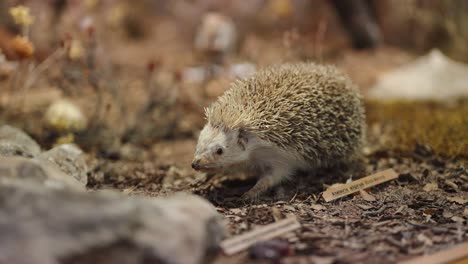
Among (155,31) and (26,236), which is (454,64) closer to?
(155,31)

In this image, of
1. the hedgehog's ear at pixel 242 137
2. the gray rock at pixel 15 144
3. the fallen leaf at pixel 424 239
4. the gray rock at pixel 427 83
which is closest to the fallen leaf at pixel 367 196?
the fallen leaf at pixel 424 239

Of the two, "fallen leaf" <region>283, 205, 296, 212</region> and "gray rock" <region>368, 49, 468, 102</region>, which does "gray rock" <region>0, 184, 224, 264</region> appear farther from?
"gray rock" <region>368, 49, 468, 102</region>

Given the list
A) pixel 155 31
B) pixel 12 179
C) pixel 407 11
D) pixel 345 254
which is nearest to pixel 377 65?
pixel 407 11

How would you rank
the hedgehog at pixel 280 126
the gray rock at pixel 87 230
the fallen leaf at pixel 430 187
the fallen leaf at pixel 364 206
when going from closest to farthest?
the gray rock at pixel 87 230 → the fallen leaf at pixel 364 206 → the hedgehog at pixel 280 126 → the fallen leaf at pixel 430 187

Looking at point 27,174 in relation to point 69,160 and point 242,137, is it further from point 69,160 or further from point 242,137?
point 242,137

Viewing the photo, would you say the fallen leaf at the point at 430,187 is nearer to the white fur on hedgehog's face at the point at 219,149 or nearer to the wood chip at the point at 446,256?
the wood chip at the point at 446,256

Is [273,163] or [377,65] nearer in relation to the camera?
[273,163]

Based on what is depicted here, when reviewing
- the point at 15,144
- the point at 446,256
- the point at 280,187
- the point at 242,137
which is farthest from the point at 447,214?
the point at 15,144
